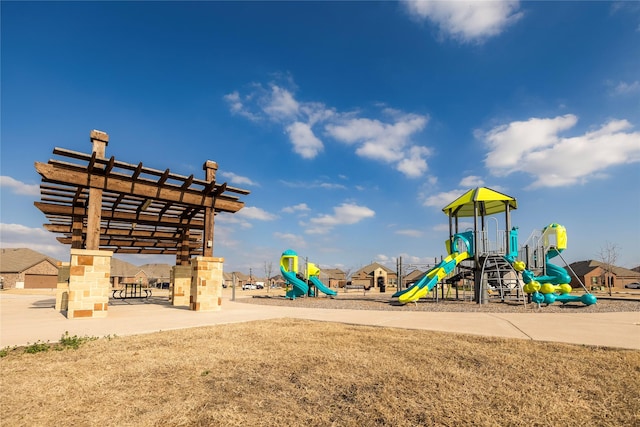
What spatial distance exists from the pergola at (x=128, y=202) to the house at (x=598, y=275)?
61.5m

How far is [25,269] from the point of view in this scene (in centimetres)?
5322

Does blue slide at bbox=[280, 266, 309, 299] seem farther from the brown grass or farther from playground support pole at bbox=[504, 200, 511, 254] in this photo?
the brown grass

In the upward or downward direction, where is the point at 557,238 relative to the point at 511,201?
downward

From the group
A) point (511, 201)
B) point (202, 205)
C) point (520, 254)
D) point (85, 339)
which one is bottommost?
point (85, 339)

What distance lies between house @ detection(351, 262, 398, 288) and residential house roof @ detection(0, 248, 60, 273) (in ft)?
190

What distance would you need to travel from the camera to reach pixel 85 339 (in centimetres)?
727

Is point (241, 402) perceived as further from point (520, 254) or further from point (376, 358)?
point (520, 254)

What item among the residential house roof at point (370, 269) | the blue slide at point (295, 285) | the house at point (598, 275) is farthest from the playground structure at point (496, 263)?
the residential house roof at point (370, 269)

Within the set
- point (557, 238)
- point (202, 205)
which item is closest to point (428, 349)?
point (202, 205)

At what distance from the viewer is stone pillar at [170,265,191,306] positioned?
1748 cm

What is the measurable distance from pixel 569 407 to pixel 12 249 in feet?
254

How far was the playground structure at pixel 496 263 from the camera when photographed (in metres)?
18.7

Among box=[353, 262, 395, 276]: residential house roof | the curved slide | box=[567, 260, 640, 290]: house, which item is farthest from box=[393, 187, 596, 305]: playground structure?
box=[353, 262, 395, 276]: residential house roof

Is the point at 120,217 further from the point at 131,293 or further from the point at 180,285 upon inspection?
the point at 131,293
